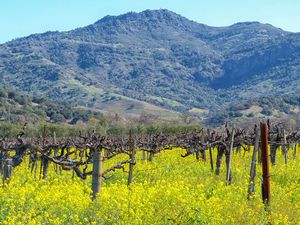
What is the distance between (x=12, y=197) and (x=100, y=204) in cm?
265

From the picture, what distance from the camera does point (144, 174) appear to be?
2241cm

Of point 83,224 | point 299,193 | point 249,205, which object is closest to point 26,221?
point 83,224

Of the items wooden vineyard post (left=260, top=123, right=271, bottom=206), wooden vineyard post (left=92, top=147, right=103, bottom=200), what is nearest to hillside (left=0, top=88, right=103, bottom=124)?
wooden vineyard post (left=92, top=147, right=103, bottom=200)

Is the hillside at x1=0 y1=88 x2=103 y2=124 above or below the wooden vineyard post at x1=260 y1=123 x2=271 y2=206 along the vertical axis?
below

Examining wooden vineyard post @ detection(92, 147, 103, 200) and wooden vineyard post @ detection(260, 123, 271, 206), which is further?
wooden vineyard post @ detection(92, 147, 103, 200)

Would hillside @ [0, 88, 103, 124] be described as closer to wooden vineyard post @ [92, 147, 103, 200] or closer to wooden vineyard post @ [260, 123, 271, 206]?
wooden vineyard post @ [92, 147, 103, 200]

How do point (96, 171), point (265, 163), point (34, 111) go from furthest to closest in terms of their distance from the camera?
point (34, 111), point (96, 171), point (265, 163)

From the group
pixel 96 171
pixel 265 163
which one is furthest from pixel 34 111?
pixel 265 163

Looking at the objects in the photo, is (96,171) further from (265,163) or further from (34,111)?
(34,111)

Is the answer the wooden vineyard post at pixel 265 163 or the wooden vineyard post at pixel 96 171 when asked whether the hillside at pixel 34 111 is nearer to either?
the wooden vineyard post at pixel 96 171

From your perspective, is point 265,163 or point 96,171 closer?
point 265,163

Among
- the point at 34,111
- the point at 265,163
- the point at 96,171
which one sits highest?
the point at 265,163

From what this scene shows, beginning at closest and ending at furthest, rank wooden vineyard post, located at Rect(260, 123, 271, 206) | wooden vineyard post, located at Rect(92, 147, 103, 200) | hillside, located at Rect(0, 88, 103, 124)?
1. wooden vineyard post, located at Rect(260, 123, 271, 206)
2. wooden vineyard post, located at Rect(92, 147, 103, 200)
3. hillside, located at Rect(0, 88, 103, 124)

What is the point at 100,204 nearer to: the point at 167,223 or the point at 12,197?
the point at 167,223
